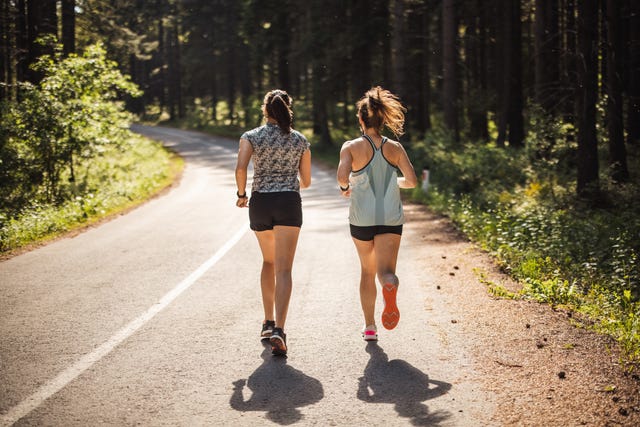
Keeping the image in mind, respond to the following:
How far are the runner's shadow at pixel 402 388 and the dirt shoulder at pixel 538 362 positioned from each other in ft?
1.41

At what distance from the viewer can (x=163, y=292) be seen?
7.82 meters

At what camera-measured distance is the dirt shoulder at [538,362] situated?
4.27m

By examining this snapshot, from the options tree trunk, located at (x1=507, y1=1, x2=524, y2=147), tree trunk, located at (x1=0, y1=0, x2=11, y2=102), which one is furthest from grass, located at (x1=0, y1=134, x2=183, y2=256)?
tree trunk, located at (x1=507, y1=1, x2=524, y2=147)

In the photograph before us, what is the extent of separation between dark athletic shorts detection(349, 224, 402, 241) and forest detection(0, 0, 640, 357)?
90.4 inches

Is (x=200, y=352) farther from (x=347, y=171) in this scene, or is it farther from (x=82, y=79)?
(x=82, y=79)

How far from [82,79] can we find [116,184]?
4.00 meters

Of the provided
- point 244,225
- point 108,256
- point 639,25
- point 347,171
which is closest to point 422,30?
point 639,25

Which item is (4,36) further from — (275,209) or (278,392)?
(278,392)

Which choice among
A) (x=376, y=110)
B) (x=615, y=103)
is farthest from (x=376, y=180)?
(x=615, y=103)

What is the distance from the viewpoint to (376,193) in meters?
5.61

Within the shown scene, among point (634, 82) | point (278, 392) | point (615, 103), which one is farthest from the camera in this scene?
point (634, 82)

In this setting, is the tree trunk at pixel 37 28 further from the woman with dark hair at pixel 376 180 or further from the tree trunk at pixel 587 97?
the woman with dark hair at pixel 376 180

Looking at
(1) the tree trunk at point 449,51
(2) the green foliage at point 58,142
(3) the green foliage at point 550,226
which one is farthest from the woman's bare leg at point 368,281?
(1) the tree trunk at point 449,51

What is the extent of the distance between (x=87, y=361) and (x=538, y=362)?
3913 mm
